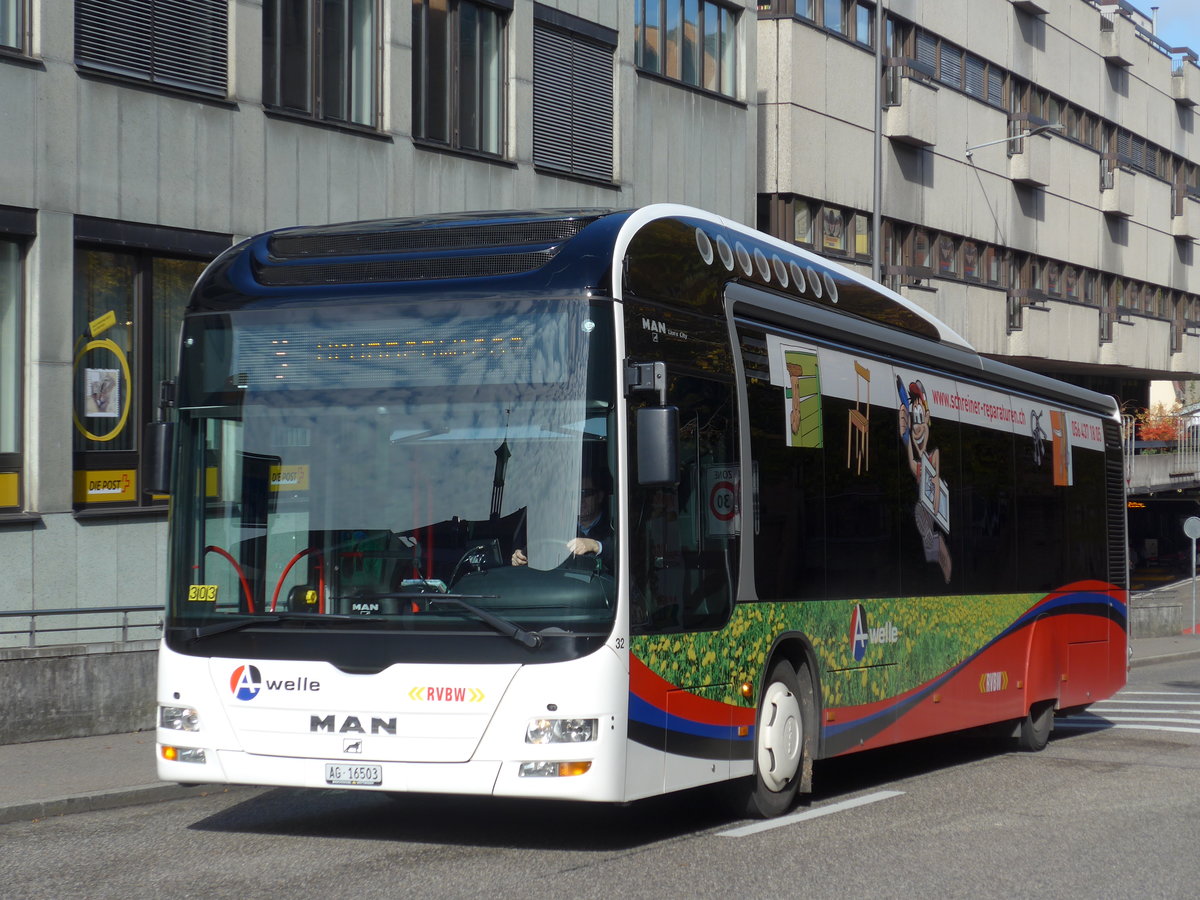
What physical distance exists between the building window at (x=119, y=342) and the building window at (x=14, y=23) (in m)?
1.82

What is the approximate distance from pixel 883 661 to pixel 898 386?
1.90 meters

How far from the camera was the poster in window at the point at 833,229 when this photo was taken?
116ft

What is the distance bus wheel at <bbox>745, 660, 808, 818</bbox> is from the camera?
30.8ft

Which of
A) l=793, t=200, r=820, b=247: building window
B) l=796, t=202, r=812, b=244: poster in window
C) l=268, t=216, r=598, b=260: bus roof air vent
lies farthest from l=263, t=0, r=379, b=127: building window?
l=796, t=202, r=812, b=244: poster in window

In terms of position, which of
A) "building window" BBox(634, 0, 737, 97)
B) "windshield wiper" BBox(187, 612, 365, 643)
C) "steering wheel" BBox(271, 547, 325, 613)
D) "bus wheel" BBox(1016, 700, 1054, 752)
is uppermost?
"building window" BBox(634, 0, 737, 97)

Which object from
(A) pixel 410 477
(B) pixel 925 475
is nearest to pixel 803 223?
(B) pixel 925 475

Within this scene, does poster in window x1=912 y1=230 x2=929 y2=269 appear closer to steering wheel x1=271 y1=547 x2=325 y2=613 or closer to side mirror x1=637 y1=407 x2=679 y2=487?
side mirror x1=637 y1=407 x2=679 y2=487

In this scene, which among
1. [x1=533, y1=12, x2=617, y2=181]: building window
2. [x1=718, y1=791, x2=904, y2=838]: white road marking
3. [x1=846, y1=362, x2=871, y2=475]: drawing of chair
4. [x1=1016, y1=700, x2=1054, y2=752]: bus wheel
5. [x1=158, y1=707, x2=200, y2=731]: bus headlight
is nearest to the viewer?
[x1=158, y1=707, x2=200, y2=731]: bus headlight

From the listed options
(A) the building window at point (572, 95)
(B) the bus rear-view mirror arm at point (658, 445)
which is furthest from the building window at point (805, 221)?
(B) the bus rear-view mirror arm at point (658, 445)

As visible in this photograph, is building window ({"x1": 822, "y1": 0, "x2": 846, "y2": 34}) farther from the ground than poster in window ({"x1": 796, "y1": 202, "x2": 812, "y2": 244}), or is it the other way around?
building window ({"x1": 822, "y1": 0, "x2": 846, "y2": 34})

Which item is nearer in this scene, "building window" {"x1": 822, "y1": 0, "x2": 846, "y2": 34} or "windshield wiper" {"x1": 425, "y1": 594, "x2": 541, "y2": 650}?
"windshield wiper" {"x1": 425, "y1": 594, "x2": 541, "y2": 650}

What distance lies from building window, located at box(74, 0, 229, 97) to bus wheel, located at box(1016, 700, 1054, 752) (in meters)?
11.1

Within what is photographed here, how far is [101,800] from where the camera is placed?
10.6 m

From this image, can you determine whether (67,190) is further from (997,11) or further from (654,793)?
(997,11)
